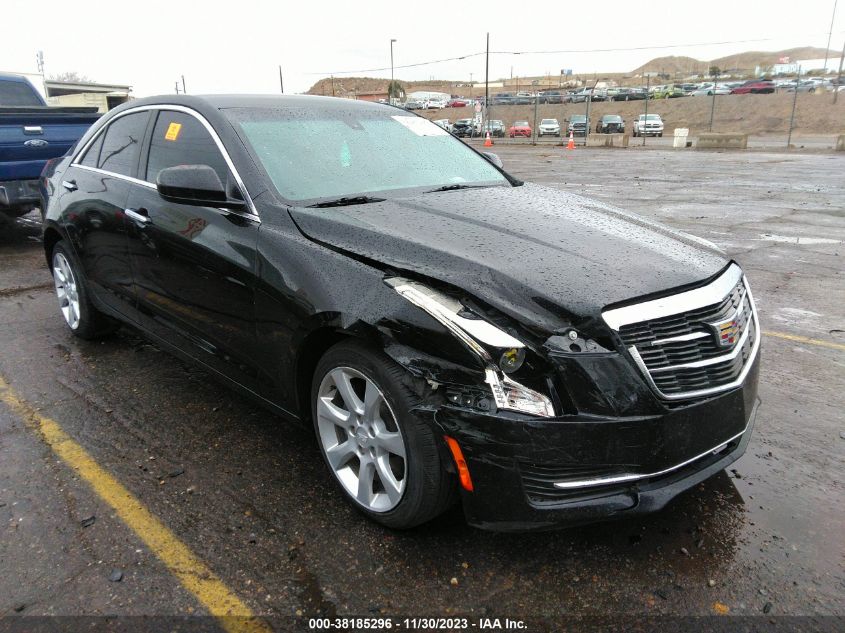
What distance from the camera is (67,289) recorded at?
4.84 meters

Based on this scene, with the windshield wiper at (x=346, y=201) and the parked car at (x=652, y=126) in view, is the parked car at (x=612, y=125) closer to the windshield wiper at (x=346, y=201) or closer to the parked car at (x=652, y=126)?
the parked car at (x=652, y=126)

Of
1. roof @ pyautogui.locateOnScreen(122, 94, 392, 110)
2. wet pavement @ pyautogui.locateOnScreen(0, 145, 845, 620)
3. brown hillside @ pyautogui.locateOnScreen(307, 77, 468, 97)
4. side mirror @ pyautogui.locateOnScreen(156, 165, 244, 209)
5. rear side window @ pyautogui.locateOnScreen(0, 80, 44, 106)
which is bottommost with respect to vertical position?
wet pavement @ pyautogui.locateOnScreen(0, 145, 845, 620)

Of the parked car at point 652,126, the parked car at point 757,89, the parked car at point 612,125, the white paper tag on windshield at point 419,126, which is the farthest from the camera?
the parked car at point 757,89

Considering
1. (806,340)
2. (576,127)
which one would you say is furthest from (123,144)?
(576,127)

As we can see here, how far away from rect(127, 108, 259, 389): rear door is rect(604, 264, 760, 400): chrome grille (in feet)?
5.44

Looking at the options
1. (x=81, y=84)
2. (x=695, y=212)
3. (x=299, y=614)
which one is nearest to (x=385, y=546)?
(x=299, y=614)

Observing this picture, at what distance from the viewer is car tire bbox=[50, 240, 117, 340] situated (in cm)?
455

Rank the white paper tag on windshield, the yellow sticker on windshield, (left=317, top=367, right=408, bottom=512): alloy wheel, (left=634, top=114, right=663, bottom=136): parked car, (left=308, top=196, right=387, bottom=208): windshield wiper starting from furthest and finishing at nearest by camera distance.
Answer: (left=634, top=114, right=663, bottom=136): parked car < the white paper tag on windshield < the yellow sticker on windshield < (left=308, top=196, right=387, bottom=208): windshield wiper < (left=317, top=367, right=408, bottom=512): alloy wheel

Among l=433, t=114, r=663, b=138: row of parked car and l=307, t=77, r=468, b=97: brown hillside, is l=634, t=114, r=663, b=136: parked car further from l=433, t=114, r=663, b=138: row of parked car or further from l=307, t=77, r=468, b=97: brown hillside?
l=307, t=77, r=468, b=97: brown hillside

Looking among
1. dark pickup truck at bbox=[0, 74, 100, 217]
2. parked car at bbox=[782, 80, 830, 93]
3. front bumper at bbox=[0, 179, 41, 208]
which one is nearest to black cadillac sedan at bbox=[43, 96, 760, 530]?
dark pickup truck at bbox=[0, 74, 100, 217]

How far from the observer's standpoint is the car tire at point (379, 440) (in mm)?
2289

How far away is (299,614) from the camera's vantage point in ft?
7.11

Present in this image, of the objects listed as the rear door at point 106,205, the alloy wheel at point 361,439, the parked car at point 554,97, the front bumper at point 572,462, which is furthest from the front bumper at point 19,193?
the parked car at point 554,97

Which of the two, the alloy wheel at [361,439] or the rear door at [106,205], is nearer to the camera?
the alloy wheel at [361,439]
